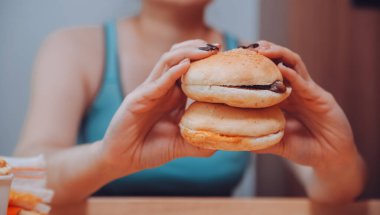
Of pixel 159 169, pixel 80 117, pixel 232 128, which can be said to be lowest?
pixel 159 169

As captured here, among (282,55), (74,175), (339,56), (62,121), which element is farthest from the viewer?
(339,56)

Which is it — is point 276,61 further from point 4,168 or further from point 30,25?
point 30,25

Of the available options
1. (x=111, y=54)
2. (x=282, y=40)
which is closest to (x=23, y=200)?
(x=111, y=54)

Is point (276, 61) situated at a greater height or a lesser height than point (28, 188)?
greater

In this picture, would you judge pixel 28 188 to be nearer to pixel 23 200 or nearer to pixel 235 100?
pixel 23 200

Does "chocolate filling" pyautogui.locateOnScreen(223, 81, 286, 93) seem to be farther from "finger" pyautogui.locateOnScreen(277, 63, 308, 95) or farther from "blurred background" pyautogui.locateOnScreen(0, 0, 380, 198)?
"blurred background" pyautogui.locateOnScreen(0, 0, 380, 198)

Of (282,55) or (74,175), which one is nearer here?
(282,55)

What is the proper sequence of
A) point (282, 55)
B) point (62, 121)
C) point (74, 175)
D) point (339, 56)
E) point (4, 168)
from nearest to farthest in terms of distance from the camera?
1. point (4, 168)
2. point (282, 55)
3. point (74, 175)
4. point (62, 121)
5. point (339, 56)

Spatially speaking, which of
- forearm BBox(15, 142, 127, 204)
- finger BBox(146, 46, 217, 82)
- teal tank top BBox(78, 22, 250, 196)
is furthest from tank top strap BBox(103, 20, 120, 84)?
finger BBox(146, 46, 217, 82)
